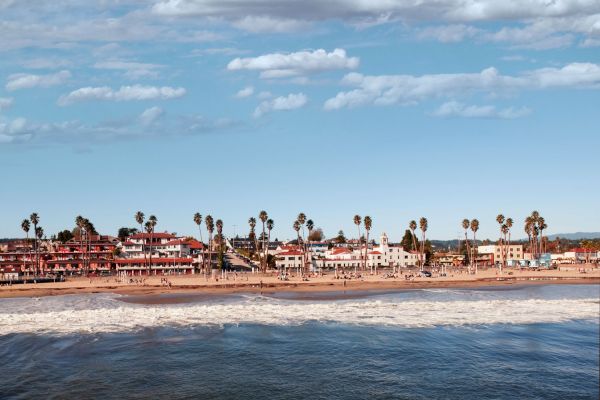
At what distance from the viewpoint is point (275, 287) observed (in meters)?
88.0

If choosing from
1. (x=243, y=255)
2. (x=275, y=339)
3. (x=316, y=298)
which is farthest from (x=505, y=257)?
(x=275, y=339)

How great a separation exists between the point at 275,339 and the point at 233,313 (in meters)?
14.8

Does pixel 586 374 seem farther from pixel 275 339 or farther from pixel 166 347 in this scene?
pixel 166 347

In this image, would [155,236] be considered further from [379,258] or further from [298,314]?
[298,314]

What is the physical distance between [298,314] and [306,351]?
1739 cm

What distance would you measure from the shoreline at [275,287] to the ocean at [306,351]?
2266 cm

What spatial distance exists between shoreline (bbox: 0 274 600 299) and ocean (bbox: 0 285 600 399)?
74.3ft

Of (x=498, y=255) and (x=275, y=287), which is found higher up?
(x=275, y=287)

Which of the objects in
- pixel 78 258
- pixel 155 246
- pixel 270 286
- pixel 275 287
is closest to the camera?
pixel 275 287

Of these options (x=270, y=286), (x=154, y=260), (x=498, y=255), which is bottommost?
(x=498, y=255)

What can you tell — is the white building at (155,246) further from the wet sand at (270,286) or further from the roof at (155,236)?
the wet sand at (270,286)

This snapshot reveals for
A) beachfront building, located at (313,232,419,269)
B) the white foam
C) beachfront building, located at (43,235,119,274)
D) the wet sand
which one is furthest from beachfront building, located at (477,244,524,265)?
the white foam

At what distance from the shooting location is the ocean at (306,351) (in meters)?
27.2

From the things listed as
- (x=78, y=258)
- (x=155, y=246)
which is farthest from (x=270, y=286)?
(x=78, y=258)
